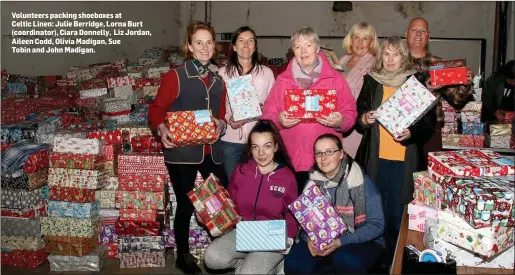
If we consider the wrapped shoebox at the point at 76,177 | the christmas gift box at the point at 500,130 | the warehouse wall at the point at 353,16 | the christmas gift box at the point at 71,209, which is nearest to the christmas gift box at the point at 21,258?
the christmas gift box at the point at 71,209

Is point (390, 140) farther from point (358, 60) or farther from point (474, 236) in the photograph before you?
point (474, 236)

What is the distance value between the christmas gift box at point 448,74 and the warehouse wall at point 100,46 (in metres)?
4.87

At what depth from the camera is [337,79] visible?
333 centimetres

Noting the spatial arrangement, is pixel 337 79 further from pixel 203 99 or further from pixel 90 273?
pixel 90 273

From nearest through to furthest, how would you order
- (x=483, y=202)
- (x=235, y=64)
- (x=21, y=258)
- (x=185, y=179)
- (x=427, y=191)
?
(x=483, y=202) → (x=427, y=191) → (x=185, y=179) → (x=235, y=64) → (x=21, y=258)

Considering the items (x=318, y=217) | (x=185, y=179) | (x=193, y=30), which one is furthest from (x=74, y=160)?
(x=318, y=217)

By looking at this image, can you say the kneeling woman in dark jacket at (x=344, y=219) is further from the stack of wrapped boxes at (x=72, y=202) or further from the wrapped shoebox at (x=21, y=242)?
the wrapped shoebox at (x=21, y=242)

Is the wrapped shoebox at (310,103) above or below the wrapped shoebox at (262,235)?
above

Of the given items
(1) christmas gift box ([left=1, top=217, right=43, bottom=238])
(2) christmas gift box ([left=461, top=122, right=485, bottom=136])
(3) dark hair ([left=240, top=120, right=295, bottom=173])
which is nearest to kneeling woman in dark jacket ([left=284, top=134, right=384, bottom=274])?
(3) dark hair ([left=240, top=120, right=295, bottom=173])

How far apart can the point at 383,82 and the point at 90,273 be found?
2638 millimetres

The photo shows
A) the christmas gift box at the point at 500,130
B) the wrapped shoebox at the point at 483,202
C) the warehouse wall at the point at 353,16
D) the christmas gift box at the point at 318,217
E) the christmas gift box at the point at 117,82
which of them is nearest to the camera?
the wrapped shoebox at the point at 483,202

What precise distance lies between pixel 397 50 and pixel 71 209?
271 centimetres

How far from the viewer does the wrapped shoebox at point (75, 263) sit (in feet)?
13.4

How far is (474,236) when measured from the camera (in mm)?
2268
